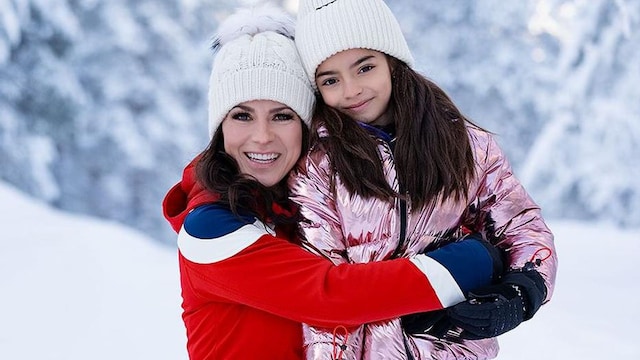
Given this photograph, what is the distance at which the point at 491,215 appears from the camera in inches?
73.3

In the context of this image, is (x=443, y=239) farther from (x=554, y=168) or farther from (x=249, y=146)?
(x=554, y=168)

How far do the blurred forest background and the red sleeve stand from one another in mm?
6453

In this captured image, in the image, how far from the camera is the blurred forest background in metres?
7.97

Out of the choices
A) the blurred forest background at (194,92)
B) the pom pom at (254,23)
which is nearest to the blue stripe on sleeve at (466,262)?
the pom pom at (254,23)

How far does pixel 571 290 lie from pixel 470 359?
362cm

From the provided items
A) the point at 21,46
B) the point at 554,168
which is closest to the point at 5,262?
the point at 21,46

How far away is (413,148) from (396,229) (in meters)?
0.19

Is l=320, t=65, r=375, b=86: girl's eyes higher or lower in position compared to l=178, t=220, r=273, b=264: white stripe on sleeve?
higher

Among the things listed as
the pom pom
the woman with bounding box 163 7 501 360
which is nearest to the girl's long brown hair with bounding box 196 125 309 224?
the woman with bounding box 163 7 501 360

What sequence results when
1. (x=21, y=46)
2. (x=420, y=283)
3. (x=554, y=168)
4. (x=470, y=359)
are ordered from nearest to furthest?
(x=420, y=283) < (x=470, y=359) < (x=21, y=46) < (x=554, y=168)

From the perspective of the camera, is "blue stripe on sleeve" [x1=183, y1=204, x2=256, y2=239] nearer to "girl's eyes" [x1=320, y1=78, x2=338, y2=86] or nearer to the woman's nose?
the woman's nose

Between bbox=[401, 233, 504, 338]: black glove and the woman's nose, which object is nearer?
bbox=[401, 233, 504, 338]: black glove

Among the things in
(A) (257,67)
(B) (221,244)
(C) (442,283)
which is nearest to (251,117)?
(A) (257,67)

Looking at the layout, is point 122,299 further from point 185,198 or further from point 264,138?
point 264,138
